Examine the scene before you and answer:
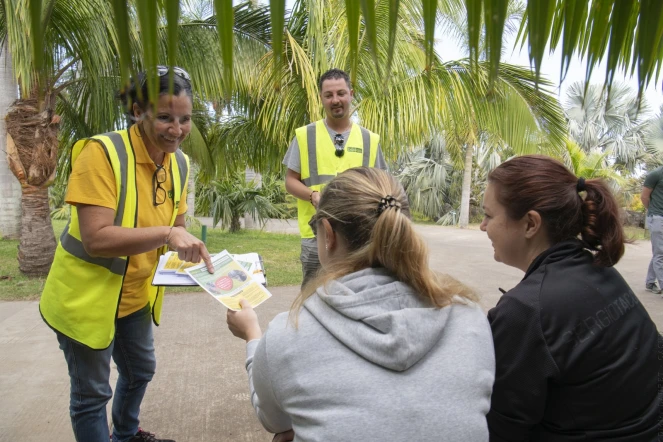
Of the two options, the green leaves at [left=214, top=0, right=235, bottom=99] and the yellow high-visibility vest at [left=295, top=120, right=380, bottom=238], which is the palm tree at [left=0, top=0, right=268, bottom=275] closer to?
the yellow high-visibility vest at [left=295, top=120, right=380, bottom=238]

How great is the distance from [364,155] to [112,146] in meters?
1.60

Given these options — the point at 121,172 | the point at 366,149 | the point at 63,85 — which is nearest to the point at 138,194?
the point at 121,172

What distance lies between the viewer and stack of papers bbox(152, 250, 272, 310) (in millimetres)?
1905

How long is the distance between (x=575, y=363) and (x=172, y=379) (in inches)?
110

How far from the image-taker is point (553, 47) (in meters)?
0.66

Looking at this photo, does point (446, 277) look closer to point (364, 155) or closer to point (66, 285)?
point (66, 285)

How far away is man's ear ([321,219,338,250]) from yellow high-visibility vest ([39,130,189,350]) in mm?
860

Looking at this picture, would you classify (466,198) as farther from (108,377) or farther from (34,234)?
(108,377)

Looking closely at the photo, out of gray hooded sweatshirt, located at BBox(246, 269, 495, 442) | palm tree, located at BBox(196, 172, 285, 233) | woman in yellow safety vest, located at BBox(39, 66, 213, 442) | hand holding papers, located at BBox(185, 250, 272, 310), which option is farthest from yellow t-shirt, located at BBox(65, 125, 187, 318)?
palm tree, located at BBox(196, 172, 285, 233)

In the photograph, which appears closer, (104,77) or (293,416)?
(293,416)

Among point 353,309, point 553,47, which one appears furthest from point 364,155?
point 553,47

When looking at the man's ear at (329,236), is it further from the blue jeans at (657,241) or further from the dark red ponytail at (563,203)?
the blue jeans at (657,241)

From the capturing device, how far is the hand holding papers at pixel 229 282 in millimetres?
1896

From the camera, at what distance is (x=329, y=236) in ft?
4.95
